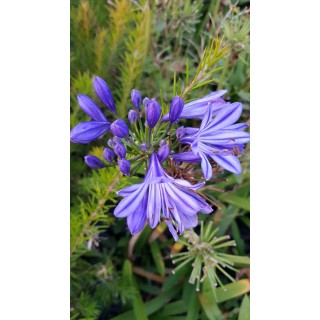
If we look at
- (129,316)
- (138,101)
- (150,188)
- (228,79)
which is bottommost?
(129,316)

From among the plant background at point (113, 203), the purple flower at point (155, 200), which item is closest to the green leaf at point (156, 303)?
the plant background at point (113, 203)

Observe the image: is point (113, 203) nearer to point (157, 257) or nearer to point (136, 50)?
point (157, 257)

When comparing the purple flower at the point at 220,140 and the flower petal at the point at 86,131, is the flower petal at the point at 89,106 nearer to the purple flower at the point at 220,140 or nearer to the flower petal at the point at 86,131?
the flower petal at the point at 86,131

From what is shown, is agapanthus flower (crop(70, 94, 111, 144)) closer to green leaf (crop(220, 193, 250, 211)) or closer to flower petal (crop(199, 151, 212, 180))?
flower petal (crop(199, 151, 212, 180))

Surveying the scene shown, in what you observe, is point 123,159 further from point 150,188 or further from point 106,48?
point 106,48

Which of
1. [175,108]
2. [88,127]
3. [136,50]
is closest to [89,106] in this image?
[88,127]

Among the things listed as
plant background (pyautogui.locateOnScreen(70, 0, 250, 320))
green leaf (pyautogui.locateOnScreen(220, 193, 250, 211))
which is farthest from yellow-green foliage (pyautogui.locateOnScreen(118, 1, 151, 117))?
green leaf (pyautogui.locateOnScreen(220, 193, 250, 211))

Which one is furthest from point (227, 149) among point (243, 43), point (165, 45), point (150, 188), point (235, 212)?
point (165, 45)
